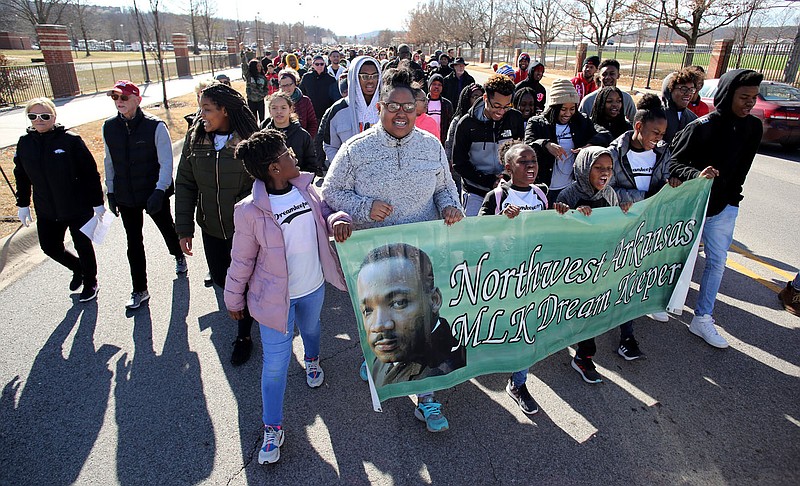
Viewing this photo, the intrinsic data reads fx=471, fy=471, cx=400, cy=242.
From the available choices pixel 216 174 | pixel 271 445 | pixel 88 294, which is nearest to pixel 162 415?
pixel 271 445

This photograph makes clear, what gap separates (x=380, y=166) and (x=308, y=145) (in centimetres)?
189

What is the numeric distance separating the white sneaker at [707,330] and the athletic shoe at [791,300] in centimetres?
100

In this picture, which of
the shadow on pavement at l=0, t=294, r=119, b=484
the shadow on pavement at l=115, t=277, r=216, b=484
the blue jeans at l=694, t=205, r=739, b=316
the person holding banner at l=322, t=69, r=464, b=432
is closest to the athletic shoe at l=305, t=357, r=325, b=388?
the shadow on pavement at l=115, t=277, r=216, b=484

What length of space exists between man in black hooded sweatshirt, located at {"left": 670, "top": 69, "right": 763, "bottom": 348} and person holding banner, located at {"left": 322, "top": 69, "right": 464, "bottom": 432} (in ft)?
6.65

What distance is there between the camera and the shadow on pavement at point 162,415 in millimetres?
2611

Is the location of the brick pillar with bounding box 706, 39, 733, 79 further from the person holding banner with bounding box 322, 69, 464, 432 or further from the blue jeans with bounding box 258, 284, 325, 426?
the blue jeans with bounding box 258, 284, 325, 426

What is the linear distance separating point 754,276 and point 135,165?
6.10 meters

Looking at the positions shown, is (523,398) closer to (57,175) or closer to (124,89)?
(124,89)

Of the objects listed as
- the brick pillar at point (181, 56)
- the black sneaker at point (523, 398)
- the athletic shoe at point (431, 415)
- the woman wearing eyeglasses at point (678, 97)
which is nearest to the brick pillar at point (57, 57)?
the brick pillar at point (181, 56)

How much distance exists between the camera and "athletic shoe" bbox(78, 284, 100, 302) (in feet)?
14.3

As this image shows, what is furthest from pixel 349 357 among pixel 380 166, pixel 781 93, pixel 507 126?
pixel 781 93

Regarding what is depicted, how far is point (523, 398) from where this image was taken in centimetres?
309

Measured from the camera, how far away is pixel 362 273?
2.65 m

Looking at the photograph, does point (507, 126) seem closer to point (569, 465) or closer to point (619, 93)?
point (619, 93)
